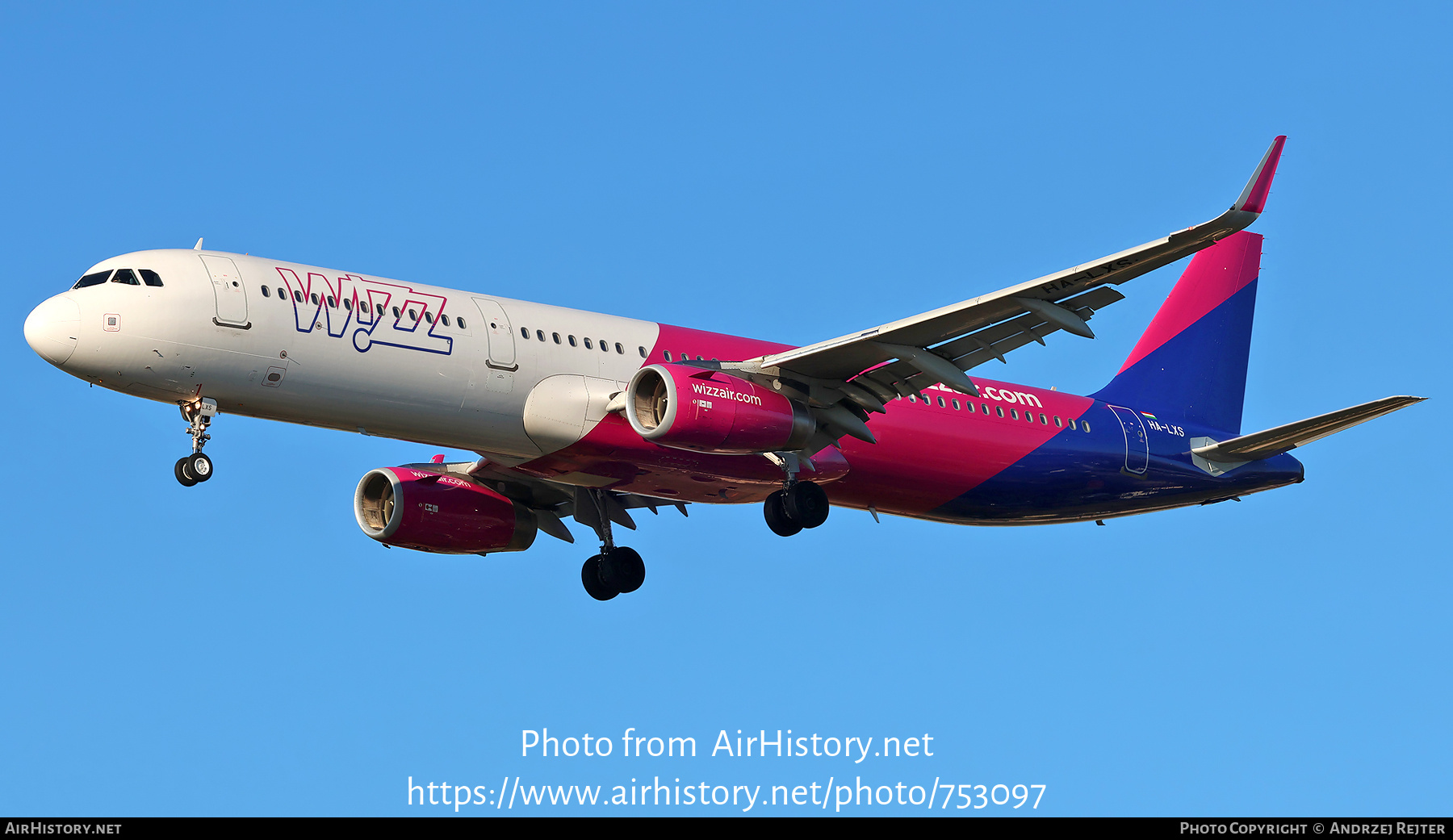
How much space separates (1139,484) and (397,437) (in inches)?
636

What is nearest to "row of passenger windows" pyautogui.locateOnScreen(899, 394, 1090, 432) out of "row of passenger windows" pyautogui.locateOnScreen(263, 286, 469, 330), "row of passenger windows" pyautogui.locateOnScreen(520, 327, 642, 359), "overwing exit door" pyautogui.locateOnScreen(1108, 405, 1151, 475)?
"overwing exit door" pyautogui.locateOnScreen(1108, 405, 1151, 475)

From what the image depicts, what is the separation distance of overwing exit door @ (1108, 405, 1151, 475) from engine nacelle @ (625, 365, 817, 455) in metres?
9.24

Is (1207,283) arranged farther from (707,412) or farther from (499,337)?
(499,337)

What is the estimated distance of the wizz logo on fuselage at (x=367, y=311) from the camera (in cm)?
2878

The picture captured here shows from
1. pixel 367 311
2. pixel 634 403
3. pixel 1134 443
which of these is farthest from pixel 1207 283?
pixel 367 311

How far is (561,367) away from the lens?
101 ft

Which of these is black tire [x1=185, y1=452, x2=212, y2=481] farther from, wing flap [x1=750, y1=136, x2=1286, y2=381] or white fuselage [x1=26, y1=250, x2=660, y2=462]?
wing flap [x1=750, y1=136, x2=1286, y2=381]

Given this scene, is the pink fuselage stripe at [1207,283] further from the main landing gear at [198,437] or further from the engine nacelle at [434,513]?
the main landing gear at [198,437]

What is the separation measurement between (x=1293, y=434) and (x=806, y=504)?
10.8 m

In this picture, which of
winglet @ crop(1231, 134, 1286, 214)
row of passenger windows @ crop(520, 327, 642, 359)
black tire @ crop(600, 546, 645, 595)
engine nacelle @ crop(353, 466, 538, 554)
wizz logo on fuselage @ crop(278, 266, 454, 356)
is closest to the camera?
winglet @ crop(1231, 134, 1286, 214)

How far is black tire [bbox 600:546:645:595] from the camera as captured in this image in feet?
119

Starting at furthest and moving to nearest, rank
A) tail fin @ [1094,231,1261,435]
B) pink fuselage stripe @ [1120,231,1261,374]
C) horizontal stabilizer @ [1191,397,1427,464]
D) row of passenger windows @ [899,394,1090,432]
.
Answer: pink fuselage stripe @ [1120,231,1261,374]
tail fin @ [1094,231,1261,435]
row of passenger windows @ [899,394,1090,432]
horizontal stabilizer @ [1191,397,1427,464]

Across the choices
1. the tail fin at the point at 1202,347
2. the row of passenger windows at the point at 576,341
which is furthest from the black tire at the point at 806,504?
the tail fin at the point at 1202,347

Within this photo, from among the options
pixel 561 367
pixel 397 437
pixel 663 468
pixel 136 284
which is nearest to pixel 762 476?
pixel 663 468
